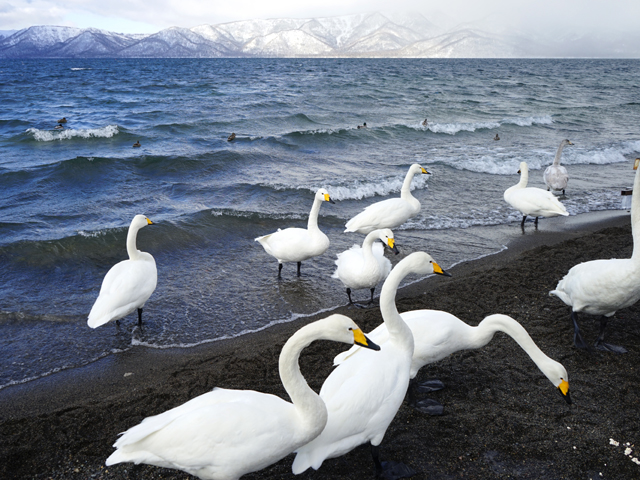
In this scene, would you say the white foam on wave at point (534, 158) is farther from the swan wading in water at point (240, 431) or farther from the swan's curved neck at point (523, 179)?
the swan wading in water at point (240, 431)

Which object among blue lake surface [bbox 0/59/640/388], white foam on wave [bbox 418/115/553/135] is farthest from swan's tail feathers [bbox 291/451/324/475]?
white foam on wave [bbox 418/115/553/135]

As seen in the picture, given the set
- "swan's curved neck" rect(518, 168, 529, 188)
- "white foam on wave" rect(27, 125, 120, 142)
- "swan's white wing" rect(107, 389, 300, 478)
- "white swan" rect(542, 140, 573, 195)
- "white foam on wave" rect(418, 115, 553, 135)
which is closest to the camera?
"swan's white wing" rect(107, 389, 300, 478)

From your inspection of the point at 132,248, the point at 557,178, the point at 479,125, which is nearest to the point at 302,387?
the point at 132,248

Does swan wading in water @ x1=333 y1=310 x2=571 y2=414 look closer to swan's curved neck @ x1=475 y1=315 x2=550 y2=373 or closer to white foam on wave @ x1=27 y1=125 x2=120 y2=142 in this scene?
swan's curved neck @ x1=475 y1=315 x2=550 y2=373

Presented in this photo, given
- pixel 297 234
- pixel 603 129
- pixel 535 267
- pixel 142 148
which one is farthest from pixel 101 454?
pixel 603 129

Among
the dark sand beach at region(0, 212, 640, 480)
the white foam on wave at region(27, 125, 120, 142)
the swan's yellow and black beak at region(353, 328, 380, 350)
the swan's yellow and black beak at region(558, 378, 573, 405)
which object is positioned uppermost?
the white foam on wave at region(27, 125, 120, 142)

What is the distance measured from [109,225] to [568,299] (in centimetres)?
910

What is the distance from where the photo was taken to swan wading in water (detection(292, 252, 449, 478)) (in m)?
3.47

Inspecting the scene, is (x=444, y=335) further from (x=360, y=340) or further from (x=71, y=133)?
(x=71, y=133)

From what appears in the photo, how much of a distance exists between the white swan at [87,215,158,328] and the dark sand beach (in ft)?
1.79

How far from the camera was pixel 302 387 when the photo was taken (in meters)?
3.24

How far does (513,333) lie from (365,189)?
31.7 feet

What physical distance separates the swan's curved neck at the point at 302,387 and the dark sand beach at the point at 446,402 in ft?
2.80

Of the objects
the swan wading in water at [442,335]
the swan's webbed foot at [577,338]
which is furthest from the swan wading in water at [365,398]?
the swan's webbed foot at [577,338]
